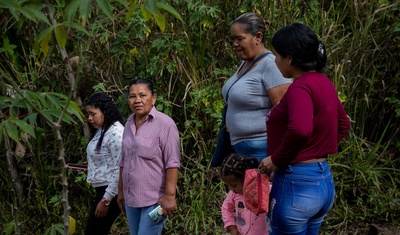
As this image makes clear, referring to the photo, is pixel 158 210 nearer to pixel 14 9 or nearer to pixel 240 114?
pixel 240 114

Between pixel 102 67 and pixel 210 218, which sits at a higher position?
pixel 102 67

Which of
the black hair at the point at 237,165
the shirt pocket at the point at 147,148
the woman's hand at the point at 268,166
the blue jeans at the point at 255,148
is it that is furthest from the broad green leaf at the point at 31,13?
the shirt pocket at the point at 147,148

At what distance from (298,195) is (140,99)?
5.14 feet

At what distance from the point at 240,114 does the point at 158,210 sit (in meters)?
0.94

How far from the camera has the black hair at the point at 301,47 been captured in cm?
361

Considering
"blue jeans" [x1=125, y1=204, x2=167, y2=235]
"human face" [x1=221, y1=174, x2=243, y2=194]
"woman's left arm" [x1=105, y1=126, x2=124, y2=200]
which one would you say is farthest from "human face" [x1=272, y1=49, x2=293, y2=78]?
"woman's left arm" [x1=105, y1=126, x2=124, y2=200]

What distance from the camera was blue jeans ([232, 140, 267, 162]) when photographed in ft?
14.1

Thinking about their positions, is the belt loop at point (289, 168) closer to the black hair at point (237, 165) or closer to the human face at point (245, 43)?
the black hair at point (237, 165)

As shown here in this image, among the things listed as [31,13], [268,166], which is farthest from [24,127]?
[268,166]

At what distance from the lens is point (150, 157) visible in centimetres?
478

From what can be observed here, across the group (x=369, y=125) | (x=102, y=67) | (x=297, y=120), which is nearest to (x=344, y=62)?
(x=369, y=125)

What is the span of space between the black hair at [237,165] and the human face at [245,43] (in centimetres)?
61

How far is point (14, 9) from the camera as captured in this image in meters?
2.58

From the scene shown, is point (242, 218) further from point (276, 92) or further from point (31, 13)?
point (31, 13)
